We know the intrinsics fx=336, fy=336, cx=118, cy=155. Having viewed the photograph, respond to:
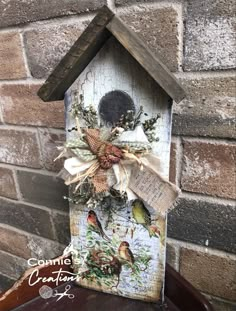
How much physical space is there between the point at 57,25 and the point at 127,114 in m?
0.30

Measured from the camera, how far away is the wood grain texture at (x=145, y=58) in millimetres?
468

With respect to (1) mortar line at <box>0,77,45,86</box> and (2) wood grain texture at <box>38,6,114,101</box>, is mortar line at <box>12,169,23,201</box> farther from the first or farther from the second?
(2) wood grain texture at <box>38,6,114,101</box>

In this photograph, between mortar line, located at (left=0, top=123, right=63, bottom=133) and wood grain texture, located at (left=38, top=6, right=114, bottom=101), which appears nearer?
wood grain texture, located at (left=38, top=6, right=114, bottom=101)

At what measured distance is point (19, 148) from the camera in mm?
863

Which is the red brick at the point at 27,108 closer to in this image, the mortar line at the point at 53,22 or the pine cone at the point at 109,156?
the mortar line at the point at 53,22

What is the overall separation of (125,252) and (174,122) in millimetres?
262

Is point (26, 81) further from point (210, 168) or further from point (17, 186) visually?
point (210, 168)

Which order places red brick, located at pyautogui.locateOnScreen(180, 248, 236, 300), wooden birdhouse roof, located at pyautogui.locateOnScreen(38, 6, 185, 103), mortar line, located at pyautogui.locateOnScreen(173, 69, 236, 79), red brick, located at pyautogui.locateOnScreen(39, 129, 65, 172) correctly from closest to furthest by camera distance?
wooden birdhouse roof, located at pyautogui.locateOnScreen(38, 6, 185, 103), mortar line, located at pyautogui.locateOnScreen(173, 69, 236, 79), red brick, located at pyautogui.locateOnScreen(180, 248, 236, 300), red brick, located at pyautogui.locateOnScreen(39, 129, 65, 172)

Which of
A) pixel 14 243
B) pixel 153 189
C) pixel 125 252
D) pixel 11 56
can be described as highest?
pixel 11 56

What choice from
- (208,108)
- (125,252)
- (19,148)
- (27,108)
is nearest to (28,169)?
(19,148)

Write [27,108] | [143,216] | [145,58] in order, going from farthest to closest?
→ [27,108]
[143,216]
[145,58]

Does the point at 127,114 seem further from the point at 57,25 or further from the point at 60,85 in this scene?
the point at 57,25

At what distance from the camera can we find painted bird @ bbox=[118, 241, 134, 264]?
0.61 meters

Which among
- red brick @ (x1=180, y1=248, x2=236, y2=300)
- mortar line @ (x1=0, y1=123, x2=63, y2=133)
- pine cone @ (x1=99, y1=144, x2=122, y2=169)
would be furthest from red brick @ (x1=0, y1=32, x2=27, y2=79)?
red brick @ (x1=180, y1=248, x2=236, y2=300)
